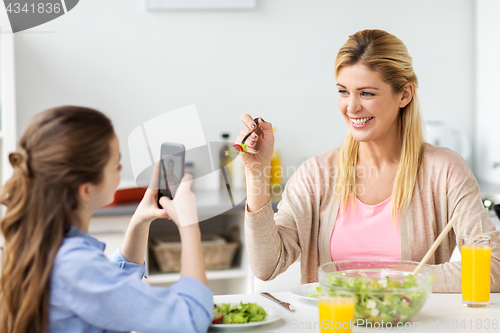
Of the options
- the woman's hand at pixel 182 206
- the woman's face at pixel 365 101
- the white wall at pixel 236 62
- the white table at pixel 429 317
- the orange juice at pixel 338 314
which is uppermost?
the white wall at pixel 236 62

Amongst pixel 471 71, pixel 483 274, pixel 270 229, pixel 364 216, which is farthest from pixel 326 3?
pixel 483 274

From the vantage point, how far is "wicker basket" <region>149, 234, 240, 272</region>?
2.23 m

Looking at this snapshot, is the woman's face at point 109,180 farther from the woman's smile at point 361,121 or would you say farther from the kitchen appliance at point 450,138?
the kitchen appliance at point 450,138

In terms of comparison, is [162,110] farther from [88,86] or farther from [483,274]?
[483,274]

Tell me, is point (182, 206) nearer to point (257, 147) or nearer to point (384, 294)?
point (384, 294)

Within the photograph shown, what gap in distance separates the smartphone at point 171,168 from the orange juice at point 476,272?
24.0 inches

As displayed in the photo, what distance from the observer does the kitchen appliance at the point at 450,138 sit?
8.68ft

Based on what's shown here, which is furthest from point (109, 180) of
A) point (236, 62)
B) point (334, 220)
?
point (236, 62)

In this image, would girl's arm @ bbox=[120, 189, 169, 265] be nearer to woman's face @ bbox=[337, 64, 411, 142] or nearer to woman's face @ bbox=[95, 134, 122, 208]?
woman's face @ bbox=[95, 134, 122, 208]

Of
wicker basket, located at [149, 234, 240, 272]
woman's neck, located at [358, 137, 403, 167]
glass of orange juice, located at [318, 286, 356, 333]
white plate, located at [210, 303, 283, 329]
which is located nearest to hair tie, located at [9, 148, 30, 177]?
white plate, located at [210, 303, 283, 329]

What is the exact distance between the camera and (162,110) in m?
2.59

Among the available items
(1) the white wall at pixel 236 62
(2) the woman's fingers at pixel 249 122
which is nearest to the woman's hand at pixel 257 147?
(2) the woman's fingers at pixel 249 122

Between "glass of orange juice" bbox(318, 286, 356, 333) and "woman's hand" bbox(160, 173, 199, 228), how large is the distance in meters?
0.27

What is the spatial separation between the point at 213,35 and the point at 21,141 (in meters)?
1.88
